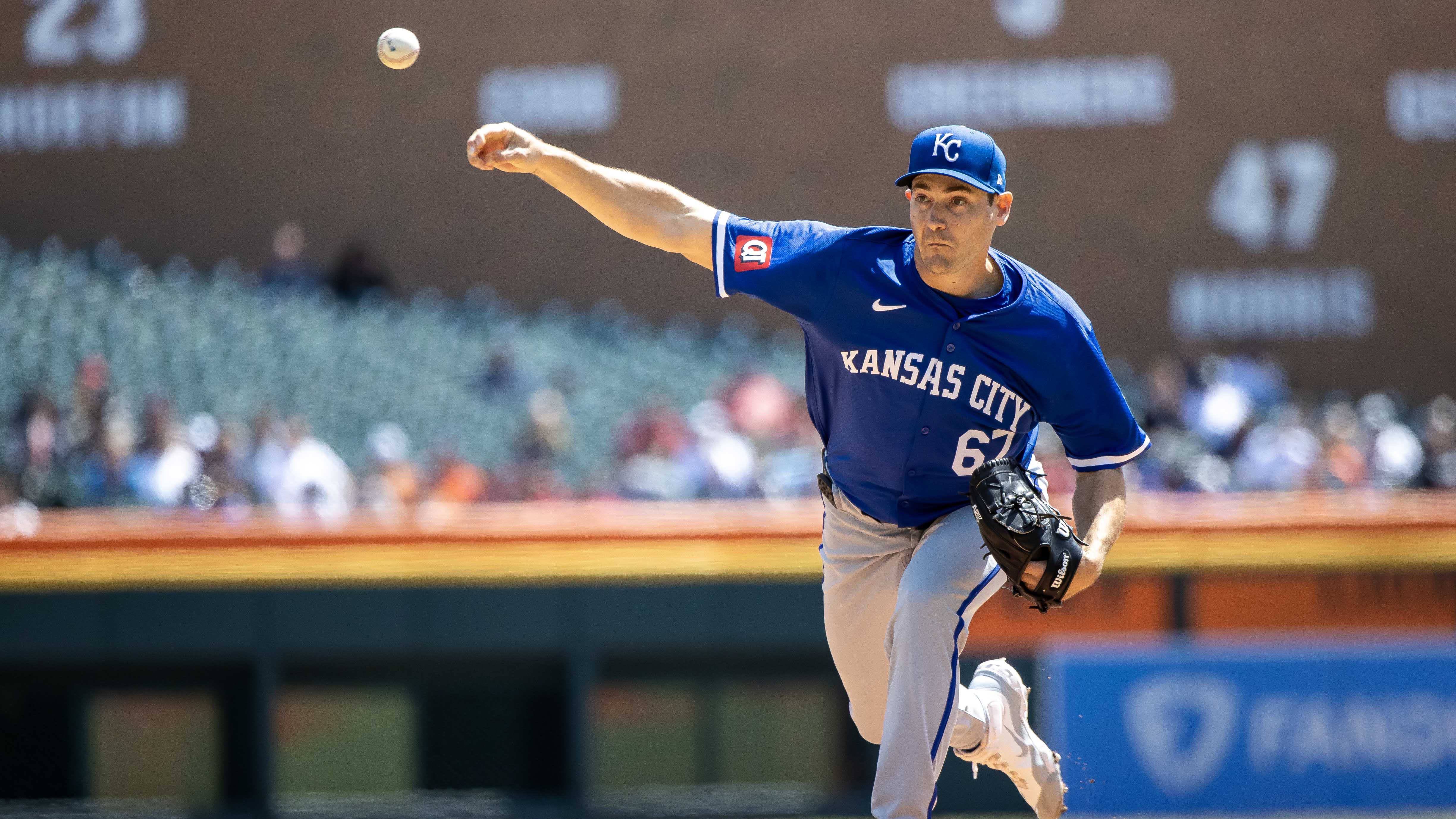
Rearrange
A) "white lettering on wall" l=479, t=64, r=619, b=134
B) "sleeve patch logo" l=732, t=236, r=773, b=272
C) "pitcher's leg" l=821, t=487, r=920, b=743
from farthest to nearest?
"white lettering on wall" l=479, t=64, r=619, b=134, "pitcher's leg" l=821, t=487, r=920, b=743, "sleeve patch logo" l=732, t=236, r=773, b=272

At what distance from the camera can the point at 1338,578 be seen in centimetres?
666

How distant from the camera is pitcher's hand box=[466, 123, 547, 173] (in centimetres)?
384

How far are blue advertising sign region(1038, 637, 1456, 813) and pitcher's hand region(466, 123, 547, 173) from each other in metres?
3.67

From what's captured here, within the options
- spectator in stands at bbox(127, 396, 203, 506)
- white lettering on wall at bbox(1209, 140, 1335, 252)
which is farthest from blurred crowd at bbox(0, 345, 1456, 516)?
white lettering on wall at bbox(1209, 140, 1335, 252)

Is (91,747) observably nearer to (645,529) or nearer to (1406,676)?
(645,529)

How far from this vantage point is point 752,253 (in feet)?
13.0

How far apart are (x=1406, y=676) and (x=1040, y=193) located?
26.5ft

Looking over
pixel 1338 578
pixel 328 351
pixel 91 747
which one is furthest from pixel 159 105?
pixel 1338 578

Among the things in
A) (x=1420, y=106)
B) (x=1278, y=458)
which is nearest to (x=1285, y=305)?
(x=1420, y=106)

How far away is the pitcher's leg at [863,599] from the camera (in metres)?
4.13

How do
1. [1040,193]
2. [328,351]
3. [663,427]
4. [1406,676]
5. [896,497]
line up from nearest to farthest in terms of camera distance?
[896,497] → [1406,676] → [663,427] → [328,351] → [1040,193]

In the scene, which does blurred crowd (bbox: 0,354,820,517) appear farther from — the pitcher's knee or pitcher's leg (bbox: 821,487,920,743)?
the pitcher's knee

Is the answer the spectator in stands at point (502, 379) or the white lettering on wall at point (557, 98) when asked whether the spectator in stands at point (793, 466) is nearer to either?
the spectator in stands at point (502, 379)

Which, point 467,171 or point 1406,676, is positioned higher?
point 467,171
